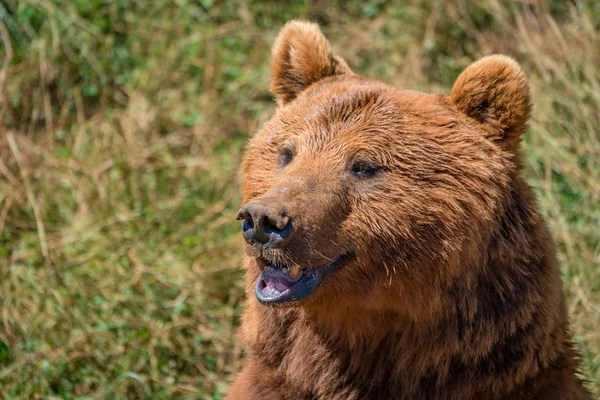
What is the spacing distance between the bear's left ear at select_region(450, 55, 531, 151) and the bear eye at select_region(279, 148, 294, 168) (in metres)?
0.74

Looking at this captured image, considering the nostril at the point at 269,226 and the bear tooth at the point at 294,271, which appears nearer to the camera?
the nostril at the point at 269,226

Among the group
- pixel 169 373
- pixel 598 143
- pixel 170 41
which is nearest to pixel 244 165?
pixel 169 373

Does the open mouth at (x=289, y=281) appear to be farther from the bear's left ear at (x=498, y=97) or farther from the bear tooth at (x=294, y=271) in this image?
the bear's left ear at (x=498, y=97)

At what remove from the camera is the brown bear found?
135 inches

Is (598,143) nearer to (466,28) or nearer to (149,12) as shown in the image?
(466,28)

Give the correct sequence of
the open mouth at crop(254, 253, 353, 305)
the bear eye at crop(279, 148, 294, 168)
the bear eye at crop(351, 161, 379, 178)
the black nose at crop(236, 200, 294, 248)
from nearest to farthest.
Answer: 1. the black nose at crop(236, 200, 294, 248)
2. the open mouth at crop(254, 253, 353, 305)
3. the bear eye at crop(351, 161, 379, 178)
4. the bear eye at crop(279, 148, 294, 168)

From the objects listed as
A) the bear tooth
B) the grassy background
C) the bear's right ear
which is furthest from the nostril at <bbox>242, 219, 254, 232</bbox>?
the grassy background

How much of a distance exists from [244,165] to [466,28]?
4.19 metres

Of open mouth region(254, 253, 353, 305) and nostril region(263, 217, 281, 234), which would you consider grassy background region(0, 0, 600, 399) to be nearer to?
open mouth region(254, 253, 353, 305)

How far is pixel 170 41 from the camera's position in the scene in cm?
766

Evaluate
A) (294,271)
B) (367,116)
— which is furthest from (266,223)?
(367,116)

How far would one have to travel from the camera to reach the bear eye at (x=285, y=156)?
3664 millimetres

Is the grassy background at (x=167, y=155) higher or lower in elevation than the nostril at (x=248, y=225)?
lower

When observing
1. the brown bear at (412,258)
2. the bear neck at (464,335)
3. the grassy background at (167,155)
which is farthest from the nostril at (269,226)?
the grassy background at (167,155)
